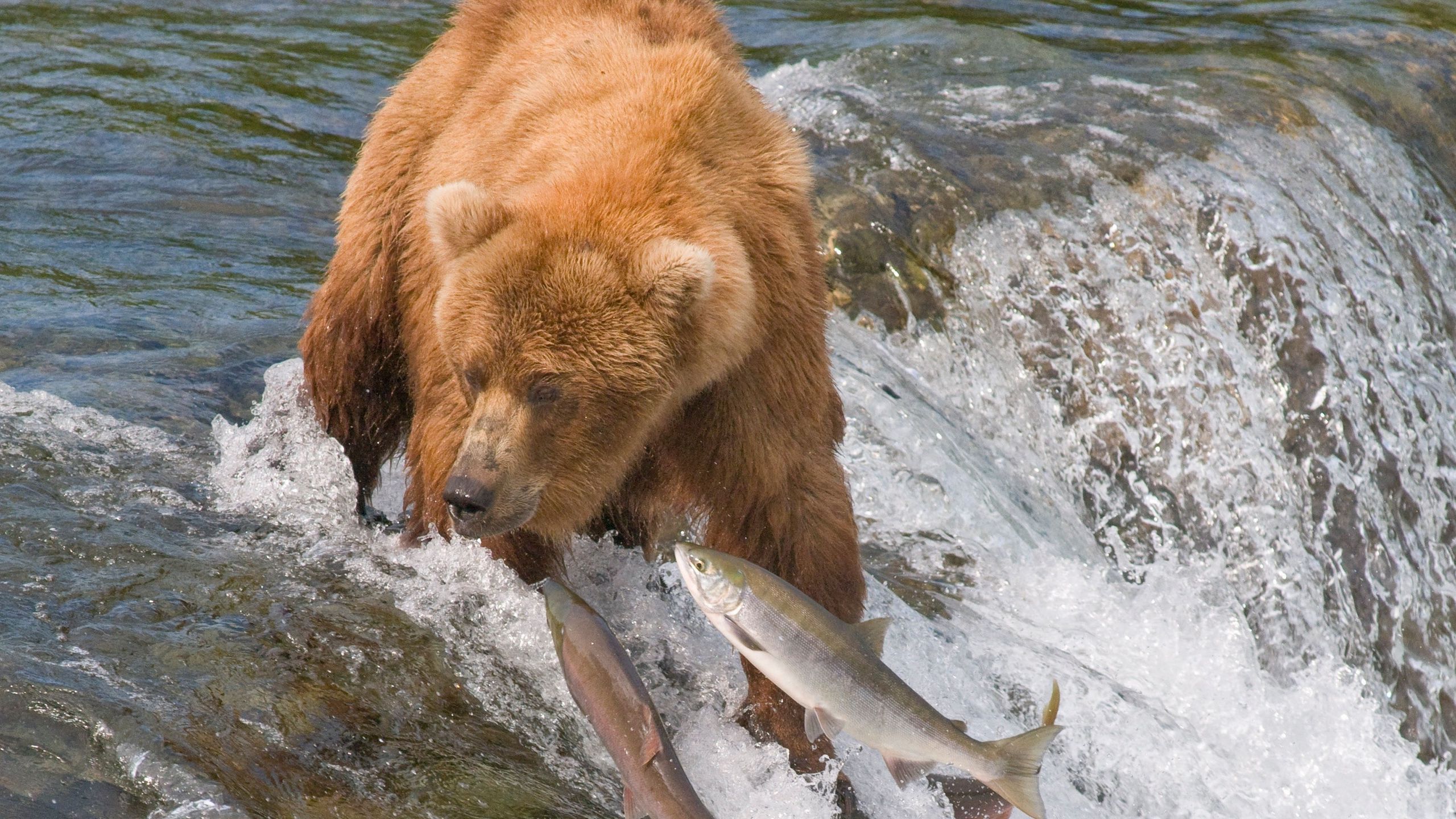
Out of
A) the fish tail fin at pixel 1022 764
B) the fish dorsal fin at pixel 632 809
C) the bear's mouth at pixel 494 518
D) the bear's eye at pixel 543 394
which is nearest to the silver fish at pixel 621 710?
the fish dorsal fin at pixel 632 809

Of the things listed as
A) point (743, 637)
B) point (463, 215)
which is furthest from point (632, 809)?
point (463, 215)

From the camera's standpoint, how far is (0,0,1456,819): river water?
12.2 feet

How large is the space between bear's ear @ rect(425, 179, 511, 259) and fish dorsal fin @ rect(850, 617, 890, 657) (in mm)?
1374

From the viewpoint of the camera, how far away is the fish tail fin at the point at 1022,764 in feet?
11.2

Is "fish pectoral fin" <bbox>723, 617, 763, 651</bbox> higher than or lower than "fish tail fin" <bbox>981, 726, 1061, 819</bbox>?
higher

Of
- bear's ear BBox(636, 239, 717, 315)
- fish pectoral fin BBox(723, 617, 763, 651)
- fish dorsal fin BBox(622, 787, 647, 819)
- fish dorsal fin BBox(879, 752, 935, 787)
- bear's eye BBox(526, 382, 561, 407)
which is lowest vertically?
fish dorsal fin BBox(879, 752, 935, 787)

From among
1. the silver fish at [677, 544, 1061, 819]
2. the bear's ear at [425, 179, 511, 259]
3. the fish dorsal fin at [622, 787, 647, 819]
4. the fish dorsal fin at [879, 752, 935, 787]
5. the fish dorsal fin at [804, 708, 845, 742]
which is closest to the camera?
the fish dorsal fin at [622, 787, 647, 819]

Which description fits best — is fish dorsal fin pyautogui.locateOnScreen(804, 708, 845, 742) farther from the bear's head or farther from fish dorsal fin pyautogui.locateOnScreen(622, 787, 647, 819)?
the bear's head

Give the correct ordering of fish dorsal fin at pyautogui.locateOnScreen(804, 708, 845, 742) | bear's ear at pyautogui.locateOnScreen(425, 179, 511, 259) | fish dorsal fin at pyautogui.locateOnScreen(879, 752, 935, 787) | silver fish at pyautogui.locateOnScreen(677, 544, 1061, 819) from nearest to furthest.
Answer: silver fish at pyautogui.locateOnScreen(677, 544, 1061, 819) < fish dorsal fin at pyautogui.locateOnScreen(804, 708, 845, 742) < fish dorsal fin at pyautogui.locateOnScreen(879, 752, 935, 787) < bear's ear at pyautogui.locateOnScreen(425, 179, 511, 259)

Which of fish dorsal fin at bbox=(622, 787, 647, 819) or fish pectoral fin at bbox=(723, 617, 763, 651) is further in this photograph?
fish pectoral fin at bbox=(723, 617, 763, 651)

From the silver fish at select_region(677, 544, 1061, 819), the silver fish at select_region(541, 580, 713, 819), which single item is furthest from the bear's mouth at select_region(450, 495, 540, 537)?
the silver fish at select_region(677, 544, 1061, 819)

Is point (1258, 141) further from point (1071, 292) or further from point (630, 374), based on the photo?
point (630, 374)

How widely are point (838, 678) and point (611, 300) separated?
1081 mm

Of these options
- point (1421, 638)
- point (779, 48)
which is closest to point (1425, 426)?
point (1421, 638)
